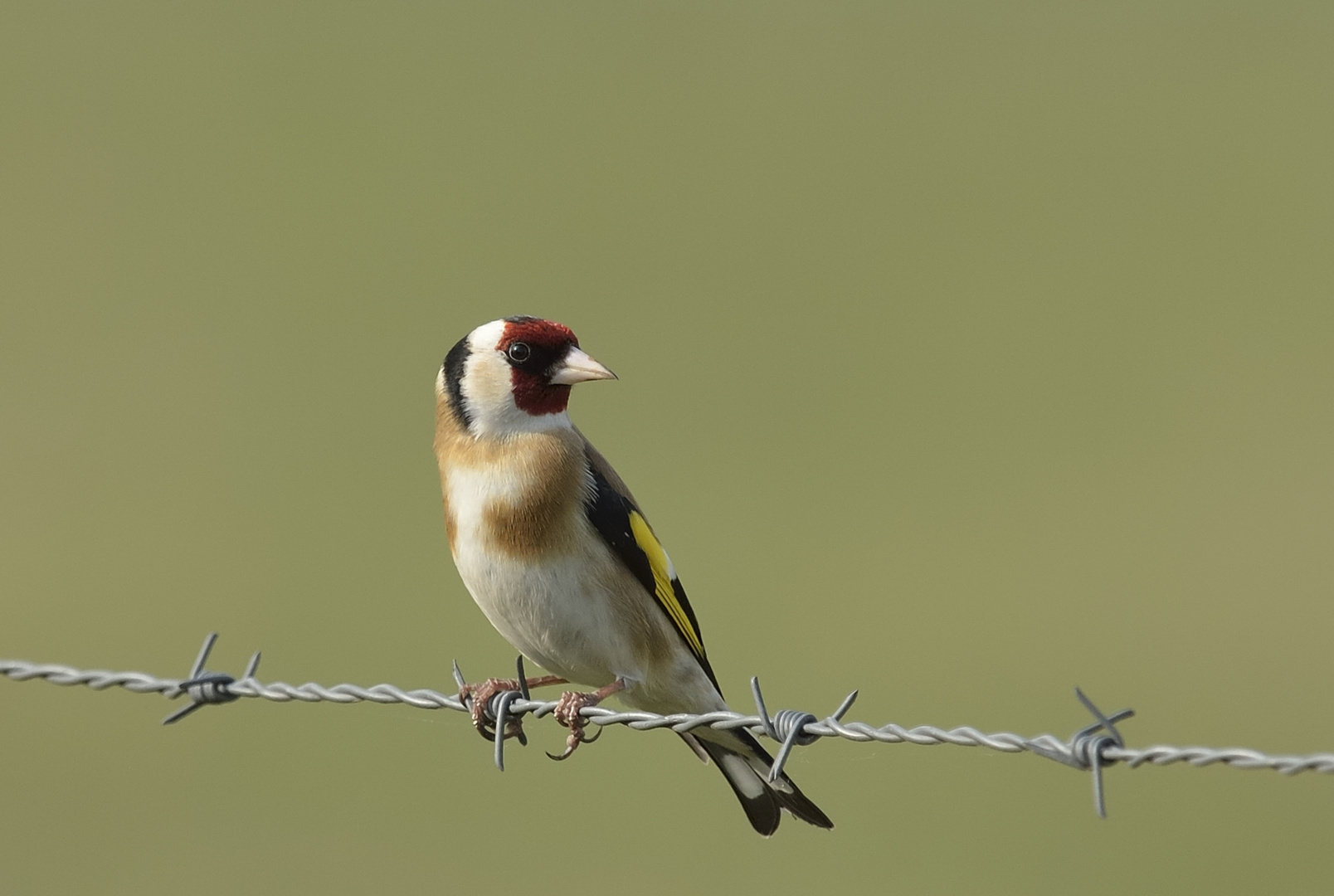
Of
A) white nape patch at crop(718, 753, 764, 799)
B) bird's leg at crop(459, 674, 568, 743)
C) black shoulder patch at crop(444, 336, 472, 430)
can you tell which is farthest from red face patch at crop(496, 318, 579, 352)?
white nape patch at crop(718, 753, 764, 799)

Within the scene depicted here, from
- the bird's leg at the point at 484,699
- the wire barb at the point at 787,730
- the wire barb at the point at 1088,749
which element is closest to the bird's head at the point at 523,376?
the bird's leg at the point at 484,699

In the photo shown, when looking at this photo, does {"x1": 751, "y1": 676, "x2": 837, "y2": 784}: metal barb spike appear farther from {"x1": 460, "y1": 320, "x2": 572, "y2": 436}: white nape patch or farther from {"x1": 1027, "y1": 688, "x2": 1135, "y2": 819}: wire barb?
{"x1": 460, "y1": 320, "x2": 572, "y2": 436}: white nape patch

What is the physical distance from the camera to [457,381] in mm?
6055

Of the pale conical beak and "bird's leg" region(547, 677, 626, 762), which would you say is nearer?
"bird's leg" region(547, 677, 626, 762)

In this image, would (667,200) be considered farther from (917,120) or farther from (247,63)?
(247,63)

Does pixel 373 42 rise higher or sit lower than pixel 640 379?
higher

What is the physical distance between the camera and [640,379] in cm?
1841

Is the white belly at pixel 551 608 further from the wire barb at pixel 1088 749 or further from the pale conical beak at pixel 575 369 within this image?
the wire barb at pixel 1088 749

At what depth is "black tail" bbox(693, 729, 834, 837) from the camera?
595cm

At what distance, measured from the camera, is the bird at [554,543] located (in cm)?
571

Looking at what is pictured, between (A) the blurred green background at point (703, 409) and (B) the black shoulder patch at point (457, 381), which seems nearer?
(B) the black shoulder patch at point (457, 381)

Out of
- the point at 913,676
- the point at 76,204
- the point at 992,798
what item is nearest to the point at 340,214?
the point at 76,204

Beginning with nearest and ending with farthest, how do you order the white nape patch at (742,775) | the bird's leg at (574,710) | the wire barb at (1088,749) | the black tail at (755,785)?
1. the wire barb at (1088,749)
2. the bird's leg at (574,710)
3. the black tail at (755,785)
4. the white nape patch at (742,775)

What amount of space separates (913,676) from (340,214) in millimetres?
12777
